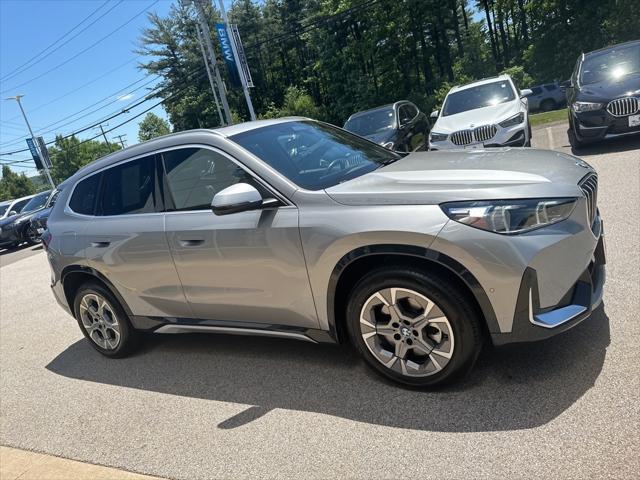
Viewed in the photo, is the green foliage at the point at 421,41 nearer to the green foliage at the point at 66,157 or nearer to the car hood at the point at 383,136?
the car hood at the point at 383,136

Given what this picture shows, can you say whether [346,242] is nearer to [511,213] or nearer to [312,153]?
[511,213]

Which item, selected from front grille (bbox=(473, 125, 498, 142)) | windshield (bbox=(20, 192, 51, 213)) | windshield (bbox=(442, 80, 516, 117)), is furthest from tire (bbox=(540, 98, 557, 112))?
windshield (bbox=(20, 192, 51, 213))

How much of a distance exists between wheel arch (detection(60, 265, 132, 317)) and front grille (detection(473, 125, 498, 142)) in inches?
273

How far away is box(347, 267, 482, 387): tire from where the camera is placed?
2.77 metres

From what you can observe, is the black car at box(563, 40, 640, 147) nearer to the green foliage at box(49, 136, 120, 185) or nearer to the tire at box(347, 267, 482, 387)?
the tire at box(347, 267, 482, 387)

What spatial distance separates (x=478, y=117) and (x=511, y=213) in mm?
7380

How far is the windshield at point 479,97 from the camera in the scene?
998cm

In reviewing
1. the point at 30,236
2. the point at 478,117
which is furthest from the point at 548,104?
the point at 30,236

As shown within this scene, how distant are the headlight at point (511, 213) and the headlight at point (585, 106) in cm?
A: 691

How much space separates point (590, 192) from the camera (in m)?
2.99

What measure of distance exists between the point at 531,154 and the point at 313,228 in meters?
1.64

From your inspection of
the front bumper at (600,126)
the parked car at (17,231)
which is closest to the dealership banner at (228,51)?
the parked car at (17,231)

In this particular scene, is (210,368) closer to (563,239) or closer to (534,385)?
(534,385)

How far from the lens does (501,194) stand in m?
2.69
